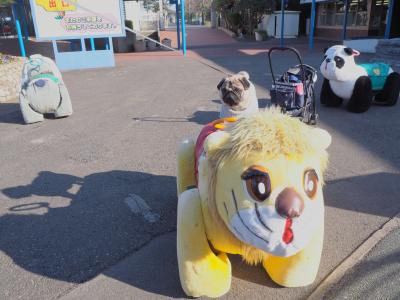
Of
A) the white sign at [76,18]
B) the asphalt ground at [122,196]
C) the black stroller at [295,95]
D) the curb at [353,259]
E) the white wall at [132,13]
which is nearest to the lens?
the curb at [353,259]

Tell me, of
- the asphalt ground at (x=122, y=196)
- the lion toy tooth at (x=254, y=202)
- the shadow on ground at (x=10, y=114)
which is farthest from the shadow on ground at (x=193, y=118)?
the lion toy tooth at (x=254, y=202)

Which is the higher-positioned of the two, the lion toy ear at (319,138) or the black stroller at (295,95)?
the lion toy ear at (319,138)

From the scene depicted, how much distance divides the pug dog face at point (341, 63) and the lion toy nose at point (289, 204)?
5095 mm

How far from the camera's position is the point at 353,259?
2736 mm

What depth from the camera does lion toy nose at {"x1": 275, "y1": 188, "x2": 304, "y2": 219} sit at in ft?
5.76

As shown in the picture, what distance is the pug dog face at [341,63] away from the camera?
6.20m

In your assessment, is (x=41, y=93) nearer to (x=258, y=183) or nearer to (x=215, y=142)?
(x=215, y=142)

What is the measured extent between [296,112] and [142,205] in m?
3.14

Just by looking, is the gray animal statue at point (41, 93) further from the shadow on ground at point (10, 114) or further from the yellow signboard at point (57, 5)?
the yellow signboard at point (57, 5)

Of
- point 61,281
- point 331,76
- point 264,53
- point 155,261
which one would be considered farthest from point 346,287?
point 264,53

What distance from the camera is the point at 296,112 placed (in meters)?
5.62

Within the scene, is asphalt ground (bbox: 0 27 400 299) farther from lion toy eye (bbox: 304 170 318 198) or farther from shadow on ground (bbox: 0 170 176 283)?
lion toy eye (bbox: 304 170 318 198)

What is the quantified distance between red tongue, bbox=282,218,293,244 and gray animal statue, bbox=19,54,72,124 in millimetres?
5725

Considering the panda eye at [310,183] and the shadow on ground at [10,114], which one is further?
the shadow on ground at [10,114]
